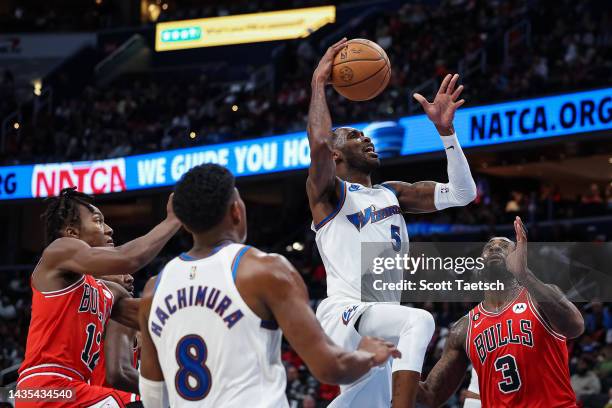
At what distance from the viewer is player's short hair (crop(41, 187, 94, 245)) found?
5.56m

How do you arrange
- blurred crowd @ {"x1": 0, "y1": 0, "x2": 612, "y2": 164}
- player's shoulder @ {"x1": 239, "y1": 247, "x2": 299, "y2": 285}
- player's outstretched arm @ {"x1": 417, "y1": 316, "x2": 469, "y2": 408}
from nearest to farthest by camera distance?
1. player's shoulder @ {"x1": 239, "y1": 247, "x2": 299, "y2": 285}
2. player's outstretched arm @ {"x1": 417, "y1": 316, "x2": 469, "y2": 408}
3. blurred crowd @ {"x1": 0, "y1": 0, "x2": 612, "y2": 164}

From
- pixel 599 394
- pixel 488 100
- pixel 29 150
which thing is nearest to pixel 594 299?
pixel 599 394

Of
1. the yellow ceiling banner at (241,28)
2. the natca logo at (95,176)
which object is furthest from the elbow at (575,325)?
the yellow ceiling banner at (241,28)

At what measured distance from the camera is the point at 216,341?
11.6 ft

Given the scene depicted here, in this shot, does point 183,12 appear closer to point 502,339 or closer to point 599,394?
point 599,394

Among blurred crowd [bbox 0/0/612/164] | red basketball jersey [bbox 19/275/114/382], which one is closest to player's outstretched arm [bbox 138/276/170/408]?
red basketball jersey [bbox 19/275/114/382]

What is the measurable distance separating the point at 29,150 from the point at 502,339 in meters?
20.7

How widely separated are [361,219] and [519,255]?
98 cm

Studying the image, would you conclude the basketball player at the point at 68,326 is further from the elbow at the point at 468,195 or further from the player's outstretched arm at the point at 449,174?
the elbow at the point at 468,195

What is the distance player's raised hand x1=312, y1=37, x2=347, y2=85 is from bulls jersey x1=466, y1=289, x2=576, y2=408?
1.93 m

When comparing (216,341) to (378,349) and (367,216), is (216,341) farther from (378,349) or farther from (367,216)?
(367,216)

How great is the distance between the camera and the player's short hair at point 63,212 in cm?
556

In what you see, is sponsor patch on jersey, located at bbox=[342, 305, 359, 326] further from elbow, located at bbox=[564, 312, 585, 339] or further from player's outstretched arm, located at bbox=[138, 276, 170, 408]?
player's outstretched arm, located at bbox=[138, 276, 170, 408]

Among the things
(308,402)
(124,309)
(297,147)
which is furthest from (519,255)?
(297,147)
